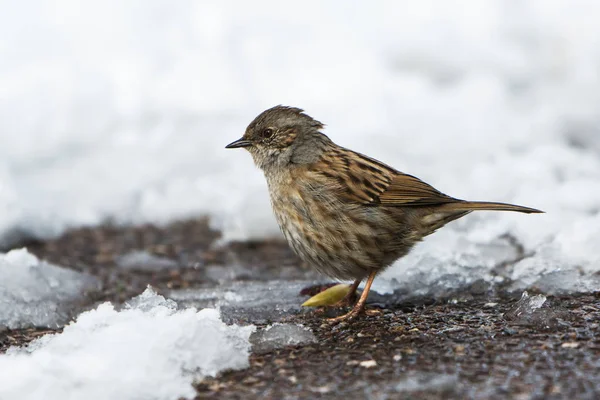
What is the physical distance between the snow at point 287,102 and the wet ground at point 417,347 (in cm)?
104

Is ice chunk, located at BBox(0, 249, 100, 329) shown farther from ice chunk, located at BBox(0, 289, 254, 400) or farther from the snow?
the snow

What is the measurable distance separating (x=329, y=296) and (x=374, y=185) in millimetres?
852

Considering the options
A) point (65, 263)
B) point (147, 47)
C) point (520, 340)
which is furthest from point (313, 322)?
point (147, 47)

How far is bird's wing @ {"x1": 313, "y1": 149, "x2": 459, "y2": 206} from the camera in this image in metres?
5.74

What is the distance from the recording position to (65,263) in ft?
25.8

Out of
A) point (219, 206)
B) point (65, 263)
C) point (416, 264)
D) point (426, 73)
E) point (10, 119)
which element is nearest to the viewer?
point (416, 264)

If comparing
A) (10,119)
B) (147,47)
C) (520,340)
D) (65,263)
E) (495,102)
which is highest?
(147,47)

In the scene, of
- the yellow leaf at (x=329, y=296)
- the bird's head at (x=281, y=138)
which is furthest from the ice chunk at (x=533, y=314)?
the bird's head at (x=281, y=138)

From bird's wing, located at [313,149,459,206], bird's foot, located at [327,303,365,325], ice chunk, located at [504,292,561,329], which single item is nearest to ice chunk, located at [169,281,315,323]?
bird's foot, located at [327,303,365,325]

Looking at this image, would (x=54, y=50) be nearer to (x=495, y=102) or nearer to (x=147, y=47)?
(x=147, y=47)

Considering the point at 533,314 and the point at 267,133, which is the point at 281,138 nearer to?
the point at 267,133

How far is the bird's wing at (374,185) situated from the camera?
5.74m

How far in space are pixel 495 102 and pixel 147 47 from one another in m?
5.03

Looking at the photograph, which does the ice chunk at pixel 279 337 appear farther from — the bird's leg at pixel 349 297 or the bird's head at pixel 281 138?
the bird's head at pixel 281 138
